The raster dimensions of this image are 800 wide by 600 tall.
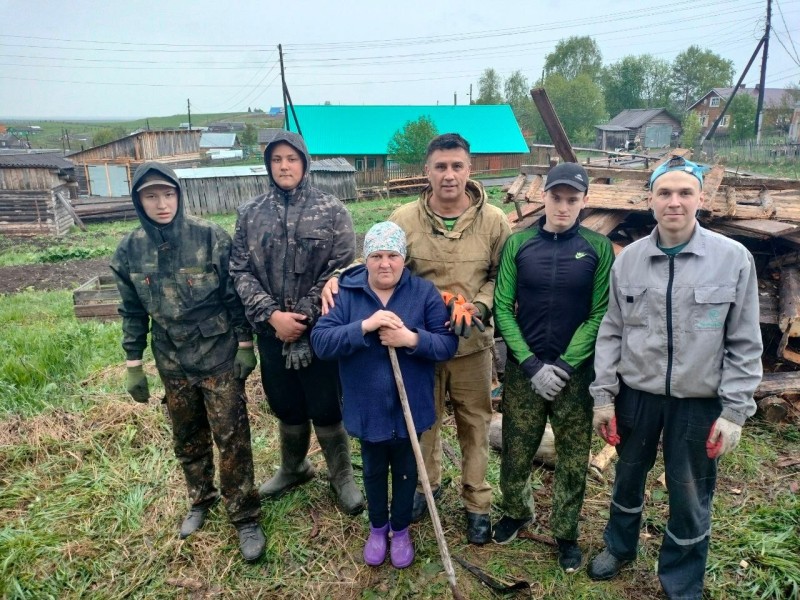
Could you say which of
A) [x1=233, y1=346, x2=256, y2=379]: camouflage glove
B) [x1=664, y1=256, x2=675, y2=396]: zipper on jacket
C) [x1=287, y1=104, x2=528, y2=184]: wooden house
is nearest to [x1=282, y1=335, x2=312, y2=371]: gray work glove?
[x1=233, y1=346, x2=256, y2=379]: camouflage glove

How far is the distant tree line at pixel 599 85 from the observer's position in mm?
57469

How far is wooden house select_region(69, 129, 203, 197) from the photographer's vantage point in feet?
109

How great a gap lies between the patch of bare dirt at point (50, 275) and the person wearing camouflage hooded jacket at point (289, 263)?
37.6 ft

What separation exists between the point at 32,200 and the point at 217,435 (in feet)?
83.5

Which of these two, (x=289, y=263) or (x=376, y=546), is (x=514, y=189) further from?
(x=376, y=546)

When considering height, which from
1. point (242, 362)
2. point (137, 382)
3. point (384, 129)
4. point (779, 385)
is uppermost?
point (384, 129)

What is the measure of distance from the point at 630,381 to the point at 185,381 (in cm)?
263

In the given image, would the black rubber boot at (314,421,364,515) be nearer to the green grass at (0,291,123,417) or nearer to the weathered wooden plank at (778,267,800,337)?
the green grass at (0,291,123,417)

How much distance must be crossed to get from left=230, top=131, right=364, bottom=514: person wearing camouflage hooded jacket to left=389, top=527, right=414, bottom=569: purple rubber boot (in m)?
0.94

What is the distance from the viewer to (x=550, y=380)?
278 centimetres

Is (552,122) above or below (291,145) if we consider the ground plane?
above

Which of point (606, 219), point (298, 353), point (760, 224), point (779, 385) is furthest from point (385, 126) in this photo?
point (298, 353)

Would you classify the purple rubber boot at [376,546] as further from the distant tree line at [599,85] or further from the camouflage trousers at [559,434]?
the distant tree line at [599,85]

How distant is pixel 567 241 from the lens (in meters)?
2.82
